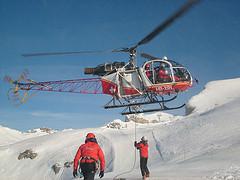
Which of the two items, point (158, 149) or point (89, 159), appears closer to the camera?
point (89, 159)

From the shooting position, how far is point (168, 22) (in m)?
11.1

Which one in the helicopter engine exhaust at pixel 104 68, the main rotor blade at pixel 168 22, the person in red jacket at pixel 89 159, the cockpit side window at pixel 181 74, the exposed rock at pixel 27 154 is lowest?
the exposed rock at pixel 27 154

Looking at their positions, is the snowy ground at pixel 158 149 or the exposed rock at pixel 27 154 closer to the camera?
the snowy ground at pixel 158 149

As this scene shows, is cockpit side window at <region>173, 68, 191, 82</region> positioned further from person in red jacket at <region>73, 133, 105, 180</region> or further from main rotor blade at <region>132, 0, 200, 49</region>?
person in red jacket at <region>73, 133, 105, 180</region>

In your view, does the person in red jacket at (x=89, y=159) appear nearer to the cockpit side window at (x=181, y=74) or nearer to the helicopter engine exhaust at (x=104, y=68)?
the cockpit side window at (x=181, y=74)

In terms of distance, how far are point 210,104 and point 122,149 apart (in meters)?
30.5

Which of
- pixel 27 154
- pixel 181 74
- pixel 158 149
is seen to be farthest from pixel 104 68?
pixel 27 154

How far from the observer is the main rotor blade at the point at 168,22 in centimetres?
868

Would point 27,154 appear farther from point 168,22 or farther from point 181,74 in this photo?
point 168,22

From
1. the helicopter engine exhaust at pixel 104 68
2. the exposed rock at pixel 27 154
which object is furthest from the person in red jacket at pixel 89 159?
the exposed rock at pixel 27 154

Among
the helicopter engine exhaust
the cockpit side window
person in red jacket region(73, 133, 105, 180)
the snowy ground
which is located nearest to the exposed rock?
the snowy ground

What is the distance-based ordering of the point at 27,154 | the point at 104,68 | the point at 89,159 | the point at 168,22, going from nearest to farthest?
the point at 89,159 → the point at 168,22 → the point at 104,68 → the point at 27,154

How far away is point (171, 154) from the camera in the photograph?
2525 cm

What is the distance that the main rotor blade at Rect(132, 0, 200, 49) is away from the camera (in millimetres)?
8684
